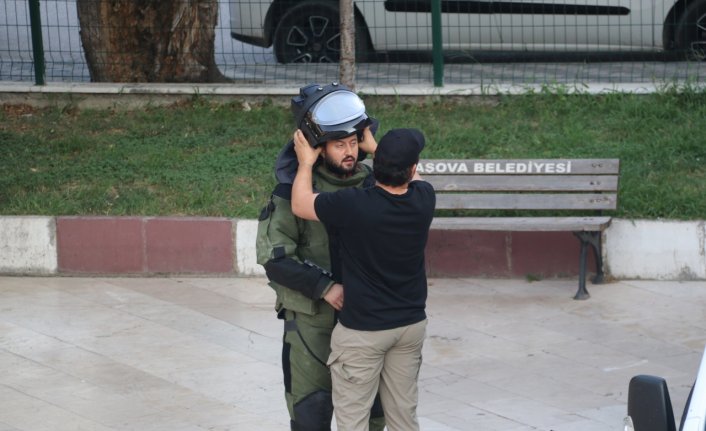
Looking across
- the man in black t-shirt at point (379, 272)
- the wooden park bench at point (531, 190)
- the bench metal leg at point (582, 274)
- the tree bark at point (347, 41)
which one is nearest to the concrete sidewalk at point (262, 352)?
the bench metal leg at point (582, 274)

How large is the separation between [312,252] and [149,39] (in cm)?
708

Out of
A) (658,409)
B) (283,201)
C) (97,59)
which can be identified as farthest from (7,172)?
(658,409)

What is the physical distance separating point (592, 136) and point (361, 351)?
5.31 metres

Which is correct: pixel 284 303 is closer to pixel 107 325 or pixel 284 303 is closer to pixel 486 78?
pixel 107 325

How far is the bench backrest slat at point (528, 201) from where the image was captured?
7766mm

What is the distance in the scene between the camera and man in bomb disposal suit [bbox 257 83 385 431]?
4434 millimetres

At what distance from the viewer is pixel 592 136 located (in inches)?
363

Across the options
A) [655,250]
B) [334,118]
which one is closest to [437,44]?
[655,250]

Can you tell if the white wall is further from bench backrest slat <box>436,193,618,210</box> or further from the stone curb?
bench backrest slat <box>436,193,618,210</box>

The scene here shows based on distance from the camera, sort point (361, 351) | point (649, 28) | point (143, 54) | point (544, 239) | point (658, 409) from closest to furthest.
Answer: point (658, 409) → point (361, 351) → point (544, 239) → point (649, 28) → point (143, 54)

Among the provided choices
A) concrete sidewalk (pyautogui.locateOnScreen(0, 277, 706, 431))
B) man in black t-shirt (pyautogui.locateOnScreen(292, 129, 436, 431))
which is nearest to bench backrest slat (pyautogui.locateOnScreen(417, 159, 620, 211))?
concrete sidewalk (pyautogui.locateOnScreen(0, 277, 706, 431))

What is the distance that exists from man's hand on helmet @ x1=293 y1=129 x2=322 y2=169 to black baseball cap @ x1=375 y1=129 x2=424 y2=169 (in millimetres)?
254

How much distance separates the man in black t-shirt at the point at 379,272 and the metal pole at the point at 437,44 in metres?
6.02

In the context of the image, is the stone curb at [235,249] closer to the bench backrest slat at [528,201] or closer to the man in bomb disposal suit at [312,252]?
the bench backrest slat at [528,201]
